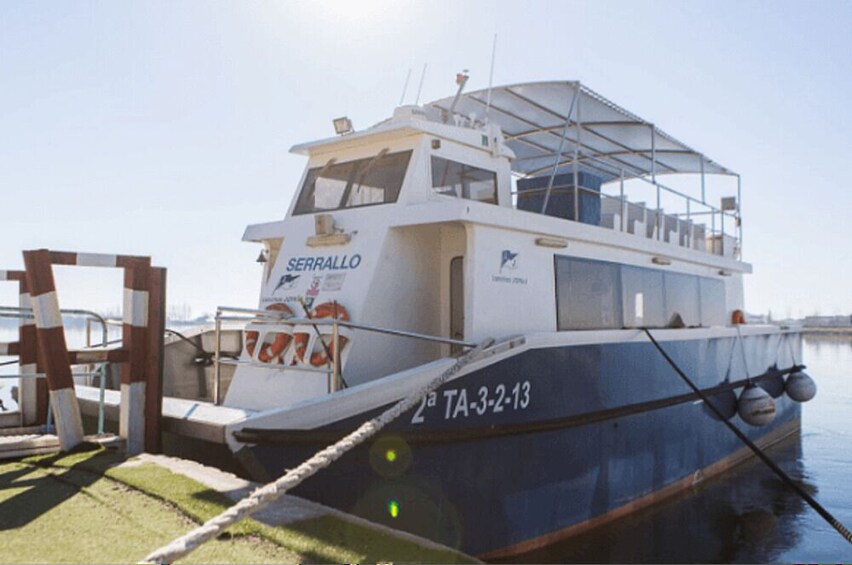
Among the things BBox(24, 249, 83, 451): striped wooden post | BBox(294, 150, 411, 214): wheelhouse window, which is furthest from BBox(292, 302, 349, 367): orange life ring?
BBox(24, 249, 83, 451): striped wooden post

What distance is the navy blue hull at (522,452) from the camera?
5.14m

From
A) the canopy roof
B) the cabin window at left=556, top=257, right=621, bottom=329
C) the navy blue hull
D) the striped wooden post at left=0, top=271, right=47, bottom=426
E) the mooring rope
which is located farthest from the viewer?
the canopy roof

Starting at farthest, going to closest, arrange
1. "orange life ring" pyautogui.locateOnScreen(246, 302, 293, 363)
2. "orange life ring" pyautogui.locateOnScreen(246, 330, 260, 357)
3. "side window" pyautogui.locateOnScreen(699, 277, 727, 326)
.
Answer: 1. "side window" pyautogui.locateOnScreen(699, 277, 727, 326)
2. "orange life ring" pyautogui.locateOnScreen(246, 330, 260, 357)
3. "orange life ring" pyautogui.locateOnScreen(246, 302, 293, 363)

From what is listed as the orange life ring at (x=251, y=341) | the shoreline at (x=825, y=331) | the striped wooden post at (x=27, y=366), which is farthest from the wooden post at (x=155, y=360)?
the shoreline at (x=825, y=331)

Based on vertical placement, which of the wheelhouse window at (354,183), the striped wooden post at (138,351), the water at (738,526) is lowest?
the water at (738,526)

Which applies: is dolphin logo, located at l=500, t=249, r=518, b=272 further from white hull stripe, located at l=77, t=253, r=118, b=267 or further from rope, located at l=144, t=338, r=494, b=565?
white hull stripe, located at l=77, t=253, r=118, b=267

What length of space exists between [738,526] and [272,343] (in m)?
6.09

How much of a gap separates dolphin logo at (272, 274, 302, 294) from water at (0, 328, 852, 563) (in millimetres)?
2918

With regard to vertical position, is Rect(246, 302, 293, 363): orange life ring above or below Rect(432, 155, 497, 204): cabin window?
below

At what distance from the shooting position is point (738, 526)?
8477mm

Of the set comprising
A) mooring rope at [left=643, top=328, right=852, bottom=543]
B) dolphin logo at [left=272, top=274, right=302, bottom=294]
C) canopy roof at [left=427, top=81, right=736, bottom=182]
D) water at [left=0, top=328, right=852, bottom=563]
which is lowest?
water at [left=0, top=328, right=852, bottom=563]

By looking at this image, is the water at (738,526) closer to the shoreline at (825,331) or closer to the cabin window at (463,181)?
the shoreline at (825,331)

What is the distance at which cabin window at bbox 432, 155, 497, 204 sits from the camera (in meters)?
7.15

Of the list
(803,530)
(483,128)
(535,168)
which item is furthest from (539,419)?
(535,168)
